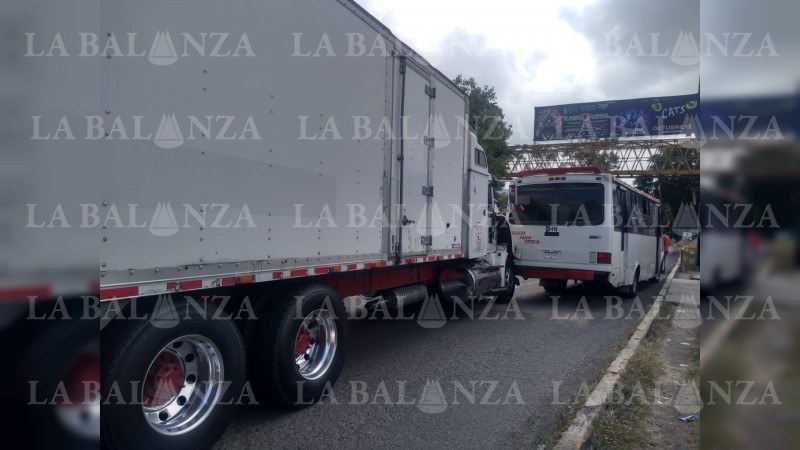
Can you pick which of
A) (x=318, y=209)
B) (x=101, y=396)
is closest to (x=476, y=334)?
(x=318, y=209)

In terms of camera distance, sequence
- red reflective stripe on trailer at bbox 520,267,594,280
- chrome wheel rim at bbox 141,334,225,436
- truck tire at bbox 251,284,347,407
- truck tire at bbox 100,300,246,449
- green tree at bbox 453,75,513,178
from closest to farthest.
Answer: truck tire at bbox 100,300,246,449 < chrome wheel rim at bbox 141,334,225,436 < truck tire at bbox 251,284,347,407 < red reflective stripe on trailer at bbox 520,267,594,280 < green tree at bbox 453,75,513,178

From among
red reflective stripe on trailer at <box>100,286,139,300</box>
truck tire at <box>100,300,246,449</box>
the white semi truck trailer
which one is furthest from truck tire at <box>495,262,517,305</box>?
red reflective stripe on trailer at <box>100,286,139,300</box>

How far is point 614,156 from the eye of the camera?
2380 centimetres

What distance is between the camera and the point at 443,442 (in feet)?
12.1

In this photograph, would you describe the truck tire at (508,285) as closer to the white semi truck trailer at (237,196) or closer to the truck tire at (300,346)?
the white semi truck trailer at (237,196)

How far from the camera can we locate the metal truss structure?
73.1 ft

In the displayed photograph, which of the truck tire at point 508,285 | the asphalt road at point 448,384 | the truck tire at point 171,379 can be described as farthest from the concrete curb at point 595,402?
the truck tire at point 508,285

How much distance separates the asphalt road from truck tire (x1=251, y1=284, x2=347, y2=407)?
22cm

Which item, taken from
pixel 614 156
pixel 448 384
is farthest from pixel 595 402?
pixel 614 156

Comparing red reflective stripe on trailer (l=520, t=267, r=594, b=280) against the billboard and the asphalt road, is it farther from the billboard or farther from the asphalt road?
the billboard

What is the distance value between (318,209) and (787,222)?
3.59 metres

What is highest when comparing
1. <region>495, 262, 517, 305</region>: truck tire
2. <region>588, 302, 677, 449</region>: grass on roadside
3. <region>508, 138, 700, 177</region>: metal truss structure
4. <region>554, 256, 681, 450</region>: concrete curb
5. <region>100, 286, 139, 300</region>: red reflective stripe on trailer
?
<region>508, 138, 700, 177</region>: metal truss structure

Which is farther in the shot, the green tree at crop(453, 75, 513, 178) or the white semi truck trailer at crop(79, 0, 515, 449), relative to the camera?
the green tree at crop(453, 75, 513, 178)

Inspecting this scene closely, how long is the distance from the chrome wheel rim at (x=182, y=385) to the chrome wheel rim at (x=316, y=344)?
0.92 m
